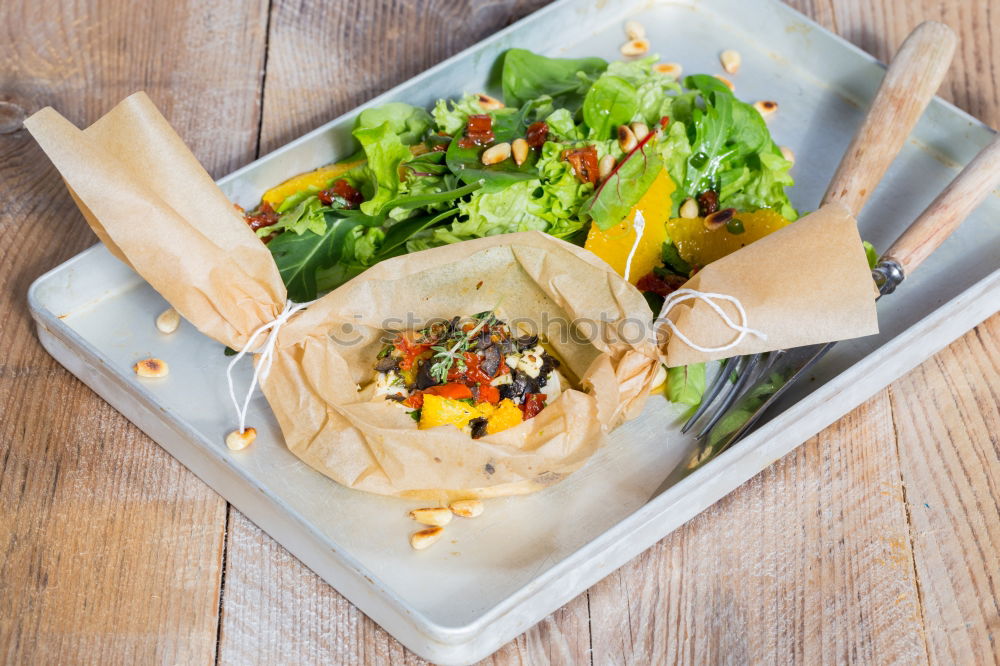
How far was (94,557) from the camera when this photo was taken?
1.64m

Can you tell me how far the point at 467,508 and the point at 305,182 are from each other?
735 millimetres

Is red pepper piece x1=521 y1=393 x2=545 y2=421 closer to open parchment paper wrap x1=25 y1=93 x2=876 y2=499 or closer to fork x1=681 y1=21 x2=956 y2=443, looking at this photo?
→ open parchment paper wrap x1=25 y1=93 x2=876 y2=499

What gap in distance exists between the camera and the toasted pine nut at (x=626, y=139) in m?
1.95

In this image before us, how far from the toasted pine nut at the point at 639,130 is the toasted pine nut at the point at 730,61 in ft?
1.44

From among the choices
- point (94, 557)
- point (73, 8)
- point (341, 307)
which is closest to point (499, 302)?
point (341, 307)

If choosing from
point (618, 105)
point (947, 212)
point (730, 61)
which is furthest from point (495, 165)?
point (947, 212)

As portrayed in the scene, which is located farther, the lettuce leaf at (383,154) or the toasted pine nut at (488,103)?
the toasted pine nut at (488,103)

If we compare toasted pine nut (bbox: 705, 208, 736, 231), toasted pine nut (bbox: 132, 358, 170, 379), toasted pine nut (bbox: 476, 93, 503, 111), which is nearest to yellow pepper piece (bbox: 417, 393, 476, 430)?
toasted pine nut (bbox: 132, 358, 170, 379)

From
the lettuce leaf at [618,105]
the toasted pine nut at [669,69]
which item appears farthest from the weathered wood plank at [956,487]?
the toasted pine nut at [669,69]

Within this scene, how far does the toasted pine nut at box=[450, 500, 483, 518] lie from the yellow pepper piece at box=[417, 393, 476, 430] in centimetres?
11

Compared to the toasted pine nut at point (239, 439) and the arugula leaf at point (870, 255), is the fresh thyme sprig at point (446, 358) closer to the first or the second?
the toasted pine nut at point (239, 439)

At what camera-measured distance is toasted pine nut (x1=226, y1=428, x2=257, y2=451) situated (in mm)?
1672

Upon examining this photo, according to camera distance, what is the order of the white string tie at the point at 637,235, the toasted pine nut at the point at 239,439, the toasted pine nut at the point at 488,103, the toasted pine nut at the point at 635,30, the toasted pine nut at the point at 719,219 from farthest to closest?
the toasted pine nut at the point at 635,30, the toasted pine nut at the point at 488,103, the toasted pine nut at the point at 719,219, the white string tie at the point at 637,235, the toasted pine nut at the point at 239,439

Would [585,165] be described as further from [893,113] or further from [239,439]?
[239,439]
